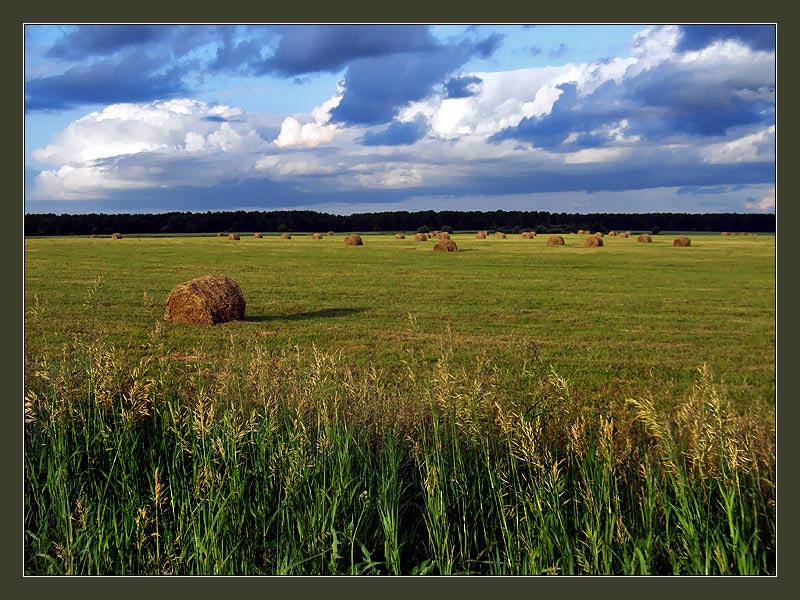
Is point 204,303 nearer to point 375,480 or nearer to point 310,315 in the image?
point 310,315

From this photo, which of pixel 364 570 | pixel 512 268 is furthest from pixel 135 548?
pixel 512 268

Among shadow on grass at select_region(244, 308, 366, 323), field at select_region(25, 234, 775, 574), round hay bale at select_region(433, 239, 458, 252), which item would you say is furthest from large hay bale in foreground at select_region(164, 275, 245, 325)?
round hay bale at select_region(433, 239, 458, 252)

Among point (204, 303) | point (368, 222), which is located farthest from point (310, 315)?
point (368, 222)

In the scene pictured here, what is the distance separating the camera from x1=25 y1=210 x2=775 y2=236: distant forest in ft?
24.9

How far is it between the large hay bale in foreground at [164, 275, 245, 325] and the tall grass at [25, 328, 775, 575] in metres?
9.33

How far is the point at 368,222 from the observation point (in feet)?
27.2

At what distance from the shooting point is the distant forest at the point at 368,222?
7578mm

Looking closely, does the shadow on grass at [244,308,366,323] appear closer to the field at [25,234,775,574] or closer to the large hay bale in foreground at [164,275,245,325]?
the large hay bale in foreground at [164,275,245,325]

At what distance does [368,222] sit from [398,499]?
425 centimetres

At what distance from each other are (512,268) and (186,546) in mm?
23463

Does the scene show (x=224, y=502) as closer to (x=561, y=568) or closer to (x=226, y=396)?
(x=226, y=396)

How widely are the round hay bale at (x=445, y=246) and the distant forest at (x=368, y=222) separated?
27504 mm

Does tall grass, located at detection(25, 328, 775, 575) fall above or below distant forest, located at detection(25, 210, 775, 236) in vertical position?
below

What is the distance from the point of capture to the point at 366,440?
16.5 ft
